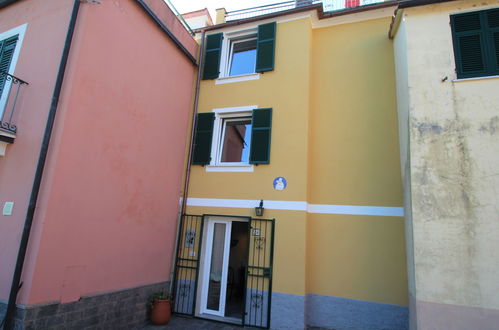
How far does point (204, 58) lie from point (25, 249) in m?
6.16

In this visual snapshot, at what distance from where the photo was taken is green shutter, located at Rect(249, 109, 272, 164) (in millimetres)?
7152

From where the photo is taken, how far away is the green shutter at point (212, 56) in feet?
27.3

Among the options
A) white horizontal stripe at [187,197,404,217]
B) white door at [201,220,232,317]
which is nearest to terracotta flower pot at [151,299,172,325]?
white door at [201,220,232,317]

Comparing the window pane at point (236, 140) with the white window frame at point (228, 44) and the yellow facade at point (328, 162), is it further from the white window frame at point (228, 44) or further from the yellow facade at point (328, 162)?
the white window frame at point (228, 44)

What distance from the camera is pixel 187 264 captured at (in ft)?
23.9

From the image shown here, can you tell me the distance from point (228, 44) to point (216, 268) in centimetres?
594

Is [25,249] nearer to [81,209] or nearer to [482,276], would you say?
[81,209]

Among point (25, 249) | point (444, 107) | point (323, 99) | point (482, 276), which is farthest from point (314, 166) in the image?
point (25, 249)

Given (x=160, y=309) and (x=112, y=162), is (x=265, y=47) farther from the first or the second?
(x=160, y=309)

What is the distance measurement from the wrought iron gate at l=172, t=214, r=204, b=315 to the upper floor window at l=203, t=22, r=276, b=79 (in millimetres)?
3916

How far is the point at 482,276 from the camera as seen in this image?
4.69 metres

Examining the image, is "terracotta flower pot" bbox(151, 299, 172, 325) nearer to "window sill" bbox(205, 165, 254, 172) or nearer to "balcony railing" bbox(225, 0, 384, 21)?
"window sill" bbox(205, 165, 254, 172)

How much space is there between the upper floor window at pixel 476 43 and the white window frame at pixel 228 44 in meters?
4.68

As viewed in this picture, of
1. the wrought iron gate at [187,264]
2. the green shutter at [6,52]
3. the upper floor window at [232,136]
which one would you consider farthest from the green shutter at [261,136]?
the green shutter at [6,52]
